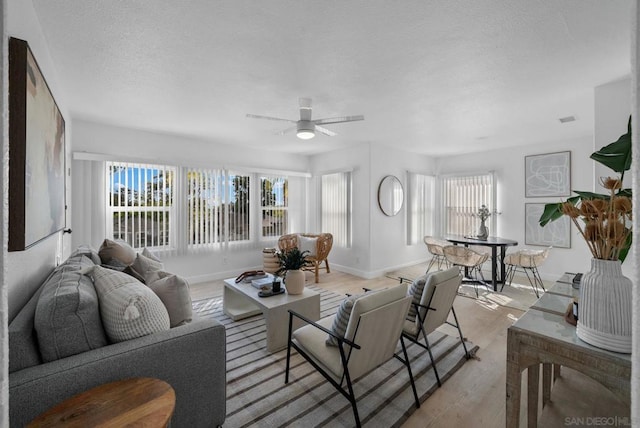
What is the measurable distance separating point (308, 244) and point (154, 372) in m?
3.82

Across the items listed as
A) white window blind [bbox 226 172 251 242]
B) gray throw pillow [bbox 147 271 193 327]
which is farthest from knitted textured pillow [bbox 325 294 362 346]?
white window blind [bbox 226 172 251 242]

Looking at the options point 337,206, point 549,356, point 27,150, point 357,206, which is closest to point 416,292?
point 549,356

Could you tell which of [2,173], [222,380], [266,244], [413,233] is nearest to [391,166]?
[413,233]

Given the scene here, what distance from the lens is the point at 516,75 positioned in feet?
7.91

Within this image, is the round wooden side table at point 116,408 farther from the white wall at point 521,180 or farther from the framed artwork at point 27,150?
the white wall at point 521,180

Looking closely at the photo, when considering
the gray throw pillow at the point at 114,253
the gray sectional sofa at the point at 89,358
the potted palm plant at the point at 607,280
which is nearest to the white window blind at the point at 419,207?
the potted palm plant at the point at 607,280

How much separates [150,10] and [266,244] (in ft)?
14.2

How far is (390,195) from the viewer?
17.7 ft

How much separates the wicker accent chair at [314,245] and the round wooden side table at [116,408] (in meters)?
3.70

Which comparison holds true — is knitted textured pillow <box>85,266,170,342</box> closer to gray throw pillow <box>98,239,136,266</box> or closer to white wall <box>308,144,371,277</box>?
gray throw pillow <box>98,239,136,266</box>

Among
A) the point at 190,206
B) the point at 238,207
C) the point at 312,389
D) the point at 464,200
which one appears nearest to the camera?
the point at 312,389

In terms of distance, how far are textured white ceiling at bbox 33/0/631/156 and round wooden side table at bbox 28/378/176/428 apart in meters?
2.00

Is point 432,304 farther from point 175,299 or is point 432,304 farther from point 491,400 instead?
point 175,299

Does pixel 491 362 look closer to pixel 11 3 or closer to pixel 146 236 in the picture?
pixel 11 3
